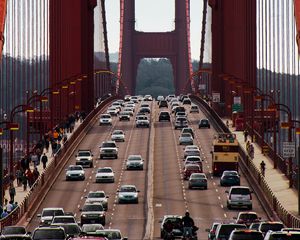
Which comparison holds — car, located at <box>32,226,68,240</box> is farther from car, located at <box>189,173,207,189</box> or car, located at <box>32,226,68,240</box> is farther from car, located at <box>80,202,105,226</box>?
car, located at <box>189,173,207,189</box>

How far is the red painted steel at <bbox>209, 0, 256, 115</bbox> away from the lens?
151125 mm

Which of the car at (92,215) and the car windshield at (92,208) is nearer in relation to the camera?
the car at (92,215)

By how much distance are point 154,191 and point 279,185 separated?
782 cm

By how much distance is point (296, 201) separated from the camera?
230ft

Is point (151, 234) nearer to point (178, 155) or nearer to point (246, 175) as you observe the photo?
point (246, 175)

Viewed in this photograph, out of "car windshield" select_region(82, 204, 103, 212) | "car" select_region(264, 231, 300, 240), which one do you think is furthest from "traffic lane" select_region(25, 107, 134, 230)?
"car" select_region(264, 231, 300, 240)

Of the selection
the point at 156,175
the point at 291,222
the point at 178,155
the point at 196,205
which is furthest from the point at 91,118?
the point at 291,222

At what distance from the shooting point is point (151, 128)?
135500 mm

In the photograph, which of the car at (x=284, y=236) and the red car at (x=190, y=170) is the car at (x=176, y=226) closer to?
the car at (x=284, y=236)

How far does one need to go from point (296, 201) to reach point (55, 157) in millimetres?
25323

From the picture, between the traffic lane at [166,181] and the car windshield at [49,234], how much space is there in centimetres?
1361

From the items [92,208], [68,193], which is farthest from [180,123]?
[92,208]

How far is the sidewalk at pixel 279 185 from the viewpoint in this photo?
68244 mm

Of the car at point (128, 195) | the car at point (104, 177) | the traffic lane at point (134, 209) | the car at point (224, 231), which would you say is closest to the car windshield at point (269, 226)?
the car at point (224, 231)
